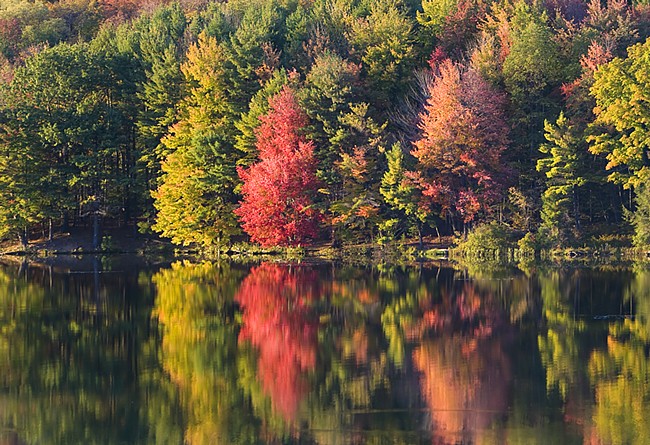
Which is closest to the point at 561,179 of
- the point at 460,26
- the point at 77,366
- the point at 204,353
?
the point at 460,26

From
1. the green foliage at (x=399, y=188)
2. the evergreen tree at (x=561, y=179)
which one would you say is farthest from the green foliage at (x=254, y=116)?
the evergreen tree at (x=561, y=179)

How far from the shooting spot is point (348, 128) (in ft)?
198

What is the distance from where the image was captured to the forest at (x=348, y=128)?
2266 inches

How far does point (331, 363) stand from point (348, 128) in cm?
3733

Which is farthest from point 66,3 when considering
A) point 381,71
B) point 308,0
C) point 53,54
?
point 381,71

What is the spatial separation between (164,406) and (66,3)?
9245 cm

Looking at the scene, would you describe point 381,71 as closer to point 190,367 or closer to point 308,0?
point 308,0

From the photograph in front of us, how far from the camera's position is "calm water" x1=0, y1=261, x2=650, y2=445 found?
59.4ft

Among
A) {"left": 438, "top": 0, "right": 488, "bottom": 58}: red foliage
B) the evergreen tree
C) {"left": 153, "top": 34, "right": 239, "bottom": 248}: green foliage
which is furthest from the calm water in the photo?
{"left": 438, "top": 0, "right": 488, "bottom": 58}: red foliage

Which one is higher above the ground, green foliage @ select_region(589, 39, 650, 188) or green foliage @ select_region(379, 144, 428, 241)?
green foliage @ select_region(589, 39, 650, 188)

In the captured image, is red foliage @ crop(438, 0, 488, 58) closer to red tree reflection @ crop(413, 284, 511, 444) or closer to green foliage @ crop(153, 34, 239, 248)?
green foliage @ crop(153, 34, 239, 248)

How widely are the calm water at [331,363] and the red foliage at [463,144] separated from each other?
668 inches

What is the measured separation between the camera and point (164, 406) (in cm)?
1977

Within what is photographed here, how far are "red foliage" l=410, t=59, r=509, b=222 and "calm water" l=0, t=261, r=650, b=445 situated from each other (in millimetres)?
16959
